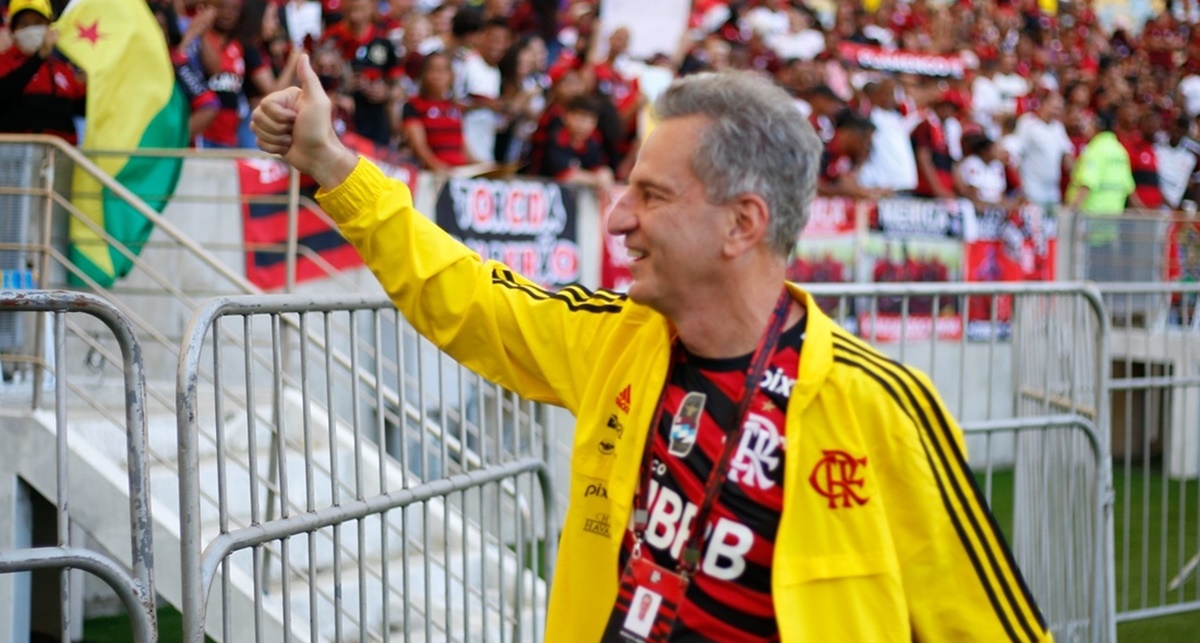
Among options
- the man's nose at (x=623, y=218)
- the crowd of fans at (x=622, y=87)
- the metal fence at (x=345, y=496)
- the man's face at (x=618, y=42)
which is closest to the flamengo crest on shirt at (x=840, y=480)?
the man's nose at (x=623, y=218)

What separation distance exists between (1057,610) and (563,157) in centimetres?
606

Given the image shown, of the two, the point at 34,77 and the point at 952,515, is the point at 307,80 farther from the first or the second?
the point at 34,77

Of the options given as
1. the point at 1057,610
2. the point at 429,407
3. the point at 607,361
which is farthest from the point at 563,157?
the point at 607,361

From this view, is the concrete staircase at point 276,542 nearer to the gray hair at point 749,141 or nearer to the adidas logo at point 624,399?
the adidas logo at point 624,399

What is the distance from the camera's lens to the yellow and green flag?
750 cm

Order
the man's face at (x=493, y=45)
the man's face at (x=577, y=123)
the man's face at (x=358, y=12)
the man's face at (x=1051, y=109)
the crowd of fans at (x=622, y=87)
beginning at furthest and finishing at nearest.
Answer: the man's face at (x=1051, y=109) → the man's face at (x=493, y=45) → the man's face at (x=358, y=12) → the man's face at (x=577, y=123) → the crowd of fans at (x=622, y=87)

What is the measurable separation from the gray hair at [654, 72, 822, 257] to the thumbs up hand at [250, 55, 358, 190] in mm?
648

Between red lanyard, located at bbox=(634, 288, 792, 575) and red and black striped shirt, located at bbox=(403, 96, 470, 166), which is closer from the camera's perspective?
red lanyard, located at bbox=(634, 288, 792, 575)

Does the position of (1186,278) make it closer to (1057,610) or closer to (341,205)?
(1057,610)

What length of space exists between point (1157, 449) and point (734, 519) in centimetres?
695

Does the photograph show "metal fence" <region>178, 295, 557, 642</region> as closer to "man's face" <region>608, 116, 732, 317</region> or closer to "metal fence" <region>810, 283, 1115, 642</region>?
"man's face" <region>608, 116, 732, 317</region>

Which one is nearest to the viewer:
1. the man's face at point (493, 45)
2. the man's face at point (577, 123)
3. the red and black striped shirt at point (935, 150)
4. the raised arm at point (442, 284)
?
the raised arm at point (442, 284)

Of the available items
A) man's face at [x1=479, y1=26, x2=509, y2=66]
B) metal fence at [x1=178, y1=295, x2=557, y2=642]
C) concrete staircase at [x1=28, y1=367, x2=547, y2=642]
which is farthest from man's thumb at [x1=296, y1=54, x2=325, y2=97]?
man's face at [x1=479, y1=26, x2=509, y2=66]

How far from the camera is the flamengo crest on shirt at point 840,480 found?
270cm
